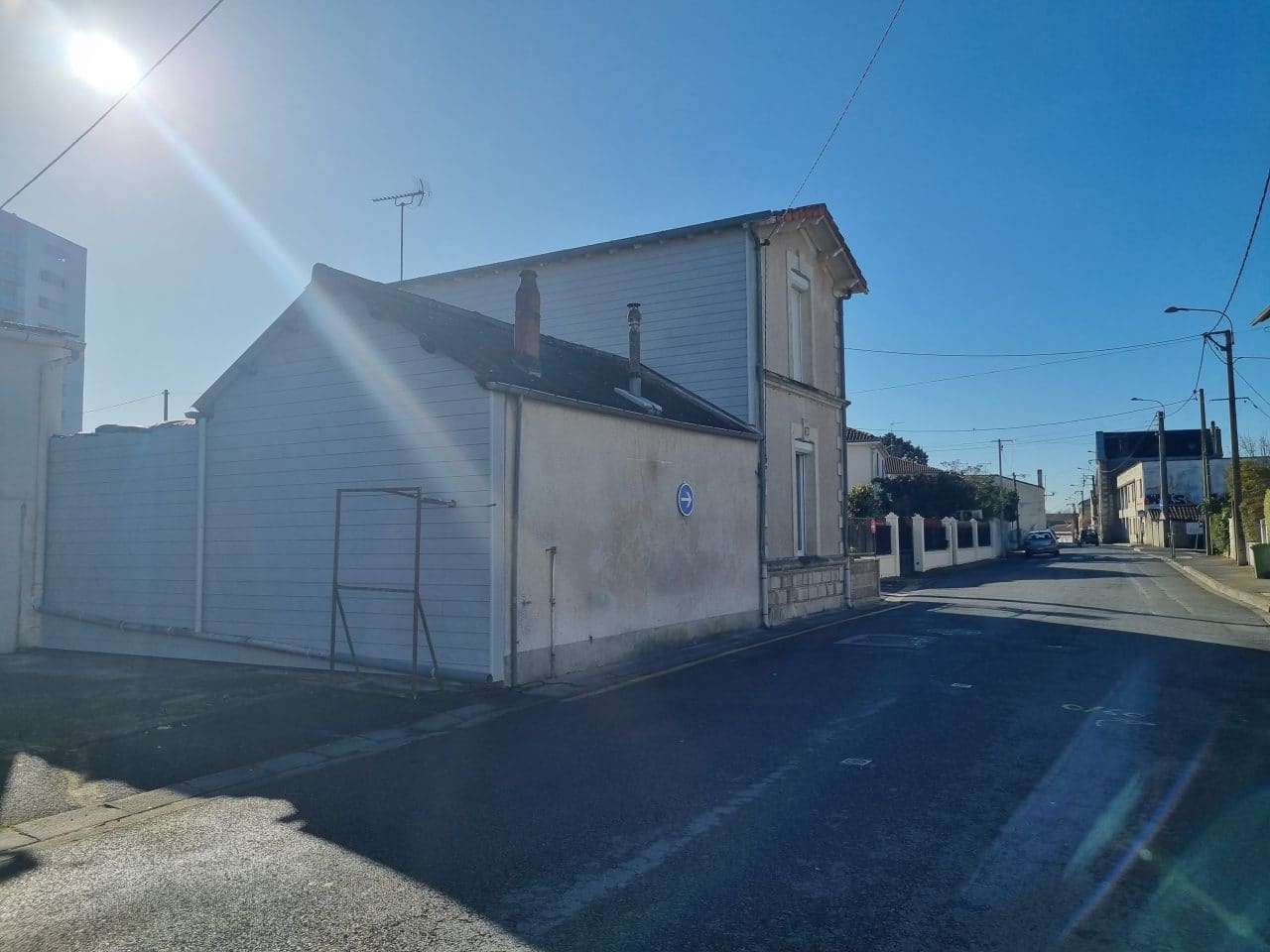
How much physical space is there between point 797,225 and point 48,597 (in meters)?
14.9

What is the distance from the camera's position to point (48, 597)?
547 inches

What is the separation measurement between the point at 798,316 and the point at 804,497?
3897mm

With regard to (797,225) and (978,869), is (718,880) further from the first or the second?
(797,225)

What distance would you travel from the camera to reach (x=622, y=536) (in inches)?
479

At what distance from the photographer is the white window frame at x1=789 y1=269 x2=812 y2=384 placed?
18828 millimetres

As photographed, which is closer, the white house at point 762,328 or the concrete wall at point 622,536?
the concrete wall at point 622,536

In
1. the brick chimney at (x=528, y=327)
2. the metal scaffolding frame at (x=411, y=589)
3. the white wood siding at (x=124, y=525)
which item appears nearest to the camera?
the metal scaffolding frame at (x=411, y=589)

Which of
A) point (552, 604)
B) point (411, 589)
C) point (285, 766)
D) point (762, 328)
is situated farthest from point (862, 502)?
point (285, 766)

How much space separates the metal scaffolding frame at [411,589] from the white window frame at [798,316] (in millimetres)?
10303

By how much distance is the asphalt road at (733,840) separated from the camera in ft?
13.1

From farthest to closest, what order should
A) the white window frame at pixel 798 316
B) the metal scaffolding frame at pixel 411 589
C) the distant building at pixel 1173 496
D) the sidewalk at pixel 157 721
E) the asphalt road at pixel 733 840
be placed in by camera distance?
the distant building at pixel 1173 496 < the white window frame at pixel 798 316 < the metal scaffolding frame at pixel 411 589 < the sidewalk at pixel 157 721 < the asphalt road at pixel 733 840

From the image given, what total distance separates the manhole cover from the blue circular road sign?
310 cm

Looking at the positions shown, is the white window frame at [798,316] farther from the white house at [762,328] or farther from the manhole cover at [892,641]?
the manhole cover at [892,641]

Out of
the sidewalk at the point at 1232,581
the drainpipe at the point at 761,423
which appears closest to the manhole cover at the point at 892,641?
the drainpipe at the point at 761,423
